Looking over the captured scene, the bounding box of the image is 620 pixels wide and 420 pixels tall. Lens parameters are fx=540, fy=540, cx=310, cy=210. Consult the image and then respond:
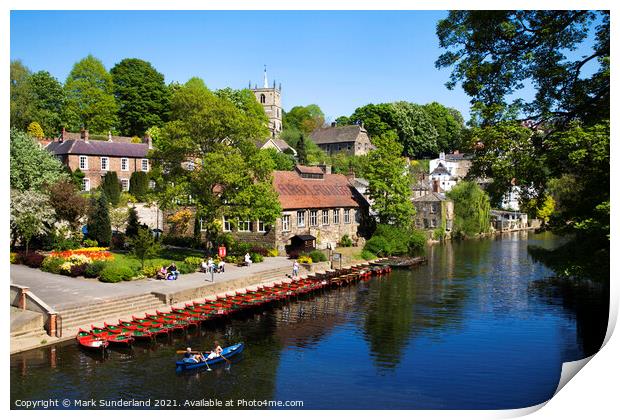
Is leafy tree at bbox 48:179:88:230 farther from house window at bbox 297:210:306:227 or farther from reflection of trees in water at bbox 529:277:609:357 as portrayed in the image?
reflection of trees in water at bbox 529:277:609:357

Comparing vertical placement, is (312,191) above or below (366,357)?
above

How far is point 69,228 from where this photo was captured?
3631cm

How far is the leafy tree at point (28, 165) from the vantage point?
118ft

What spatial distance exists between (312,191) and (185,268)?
16098 millimetres

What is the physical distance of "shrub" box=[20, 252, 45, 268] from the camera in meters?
30.9

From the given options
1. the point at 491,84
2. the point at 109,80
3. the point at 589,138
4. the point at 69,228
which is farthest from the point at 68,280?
the point at 109,80

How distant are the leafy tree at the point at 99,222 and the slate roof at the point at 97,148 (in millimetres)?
14509

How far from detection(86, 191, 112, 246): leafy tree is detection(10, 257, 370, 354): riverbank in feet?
24.4

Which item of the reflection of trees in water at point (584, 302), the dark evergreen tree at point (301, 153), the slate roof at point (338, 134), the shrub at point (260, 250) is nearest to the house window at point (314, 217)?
the shrub at point (260, 250)

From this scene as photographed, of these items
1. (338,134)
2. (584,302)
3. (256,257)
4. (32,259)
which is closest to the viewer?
(584,302)

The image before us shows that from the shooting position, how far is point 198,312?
24531mm

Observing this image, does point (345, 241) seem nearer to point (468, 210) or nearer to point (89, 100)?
point (468, 210)

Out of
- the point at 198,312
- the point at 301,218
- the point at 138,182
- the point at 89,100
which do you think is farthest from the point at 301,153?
the point at 198,312
